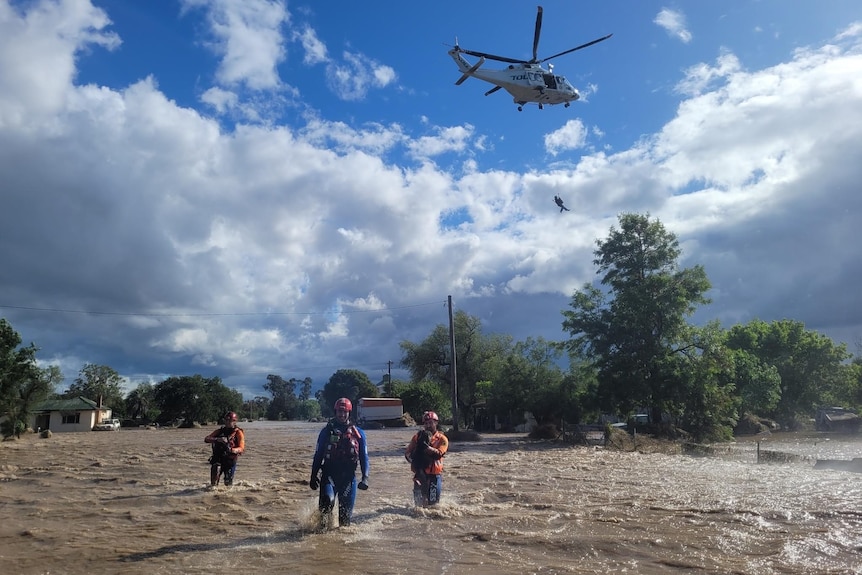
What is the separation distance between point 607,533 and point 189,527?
596 cm

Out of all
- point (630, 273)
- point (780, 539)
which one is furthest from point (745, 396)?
point (780, 539)

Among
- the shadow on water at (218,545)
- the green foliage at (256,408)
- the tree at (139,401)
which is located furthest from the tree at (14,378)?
the green foliage at (256,408)

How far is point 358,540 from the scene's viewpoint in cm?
804

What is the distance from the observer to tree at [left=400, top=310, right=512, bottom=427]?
62.4 m

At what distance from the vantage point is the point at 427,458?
9812mm

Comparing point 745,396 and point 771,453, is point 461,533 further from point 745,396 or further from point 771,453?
point 745,396

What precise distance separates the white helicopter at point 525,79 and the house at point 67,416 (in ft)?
203

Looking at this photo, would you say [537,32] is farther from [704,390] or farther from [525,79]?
[704,390]

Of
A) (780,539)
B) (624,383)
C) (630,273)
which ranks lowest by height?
(780,539)

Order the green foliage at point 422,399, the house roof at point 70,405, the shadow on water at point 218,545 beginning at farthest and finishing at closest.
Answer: the green foliage at point 422,399, the house roof at point 70,405, the shadow on water at point 218,545

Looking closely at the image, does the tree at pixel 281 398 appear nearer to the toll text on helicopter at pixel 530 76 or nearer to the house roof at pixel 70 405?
the house roof at pixel 70 405

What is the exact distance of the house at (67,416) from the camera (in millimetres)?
65125

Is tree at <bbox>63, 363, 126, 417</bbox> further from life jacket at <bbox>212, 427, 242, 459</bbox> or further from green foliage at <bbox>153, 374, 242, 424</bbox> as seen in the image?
life jacket at <bbox>212, 427, 242, 459</bbox>

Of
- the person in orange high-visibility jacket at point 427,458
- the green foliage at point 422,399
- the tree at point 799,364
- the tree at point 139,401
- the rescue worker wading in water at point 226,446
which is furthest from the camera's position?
the tree at point 139,401
